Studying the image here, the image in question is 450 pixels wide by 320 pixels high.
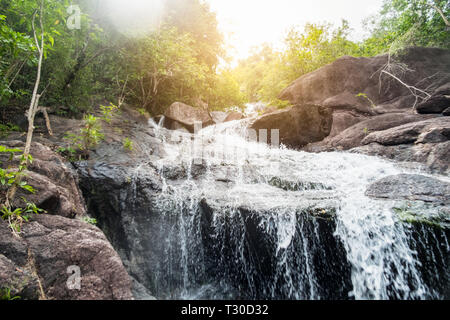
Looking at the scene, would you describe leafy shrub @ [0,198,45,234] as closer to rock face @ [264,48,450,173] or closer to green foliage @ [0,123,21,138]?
green foliage @ [0,123,21,138]

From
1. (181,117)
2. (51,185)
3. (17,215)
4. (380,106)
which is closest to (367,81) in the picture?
(380,106)

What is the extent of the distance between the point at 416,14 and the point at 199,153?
43.1 ft

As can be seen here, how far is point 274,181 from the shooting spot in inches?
200

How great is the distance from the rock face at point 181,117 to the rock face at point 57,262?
347 inches

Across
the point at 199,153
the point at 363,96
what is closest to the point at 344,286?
the point at 199,153

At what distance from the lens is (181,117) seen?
11.3m

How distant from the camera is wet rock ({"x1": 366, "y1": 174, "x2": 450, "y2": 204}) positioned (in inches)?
131

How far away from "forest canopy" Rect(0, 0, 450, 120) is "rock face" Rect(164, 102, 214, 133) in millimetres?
1342

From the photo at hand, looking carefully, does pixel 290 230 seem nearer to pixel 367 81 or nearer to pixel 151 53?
pixel 151 53

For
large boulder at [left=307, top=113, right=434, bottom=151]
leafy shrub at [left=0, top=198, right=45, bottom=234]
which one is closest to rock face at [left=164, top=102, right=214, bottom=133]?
large boulder at [left=307, top=113, right=434, bottom=151]

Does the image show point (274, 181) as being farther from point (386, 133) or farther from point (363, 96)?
point (363, 96)

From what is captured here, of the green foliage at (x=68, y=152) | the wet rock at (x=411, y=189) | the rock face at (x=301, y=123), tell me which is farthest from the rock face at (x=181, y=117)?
the wet rock at (x=411, y=189)

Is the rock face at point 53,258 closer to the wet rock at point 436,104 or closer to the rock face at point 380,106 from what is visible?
the rock face at point 380,106
